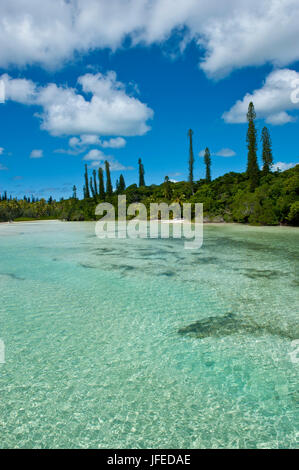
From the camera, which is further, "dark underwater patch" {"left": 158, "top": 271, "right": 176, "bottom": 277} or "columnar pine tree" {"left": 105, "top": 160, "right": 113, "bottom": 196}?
"columnar pine tree" {"left": 105, "top": 160, "right": 113, "bottom": 196}

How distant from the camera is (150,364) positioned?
3.44 meters

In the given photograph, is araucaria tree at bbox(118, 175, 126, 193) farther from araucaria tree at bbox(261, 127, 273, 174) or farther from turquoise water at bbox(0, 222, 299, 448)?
turquoise water at bbox(0, 222, 299, 448)

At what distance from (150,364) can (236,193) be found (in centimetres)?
3242

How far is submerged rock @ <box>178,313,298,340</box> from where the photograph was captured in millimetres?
4171

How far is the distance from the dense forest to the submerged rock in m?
20.0

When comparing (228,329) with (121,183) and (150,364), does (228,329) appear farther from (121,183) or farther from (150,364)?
(121,183)

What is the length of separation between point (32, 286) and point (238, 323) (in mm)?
5477

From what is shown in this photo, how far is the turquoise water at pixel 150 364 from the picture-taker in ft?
7.85

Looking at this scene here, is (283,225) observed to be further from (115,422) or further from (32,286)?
(115,422)

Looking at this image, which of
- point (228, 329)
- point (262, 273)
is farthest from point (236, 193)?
point (228, 329)

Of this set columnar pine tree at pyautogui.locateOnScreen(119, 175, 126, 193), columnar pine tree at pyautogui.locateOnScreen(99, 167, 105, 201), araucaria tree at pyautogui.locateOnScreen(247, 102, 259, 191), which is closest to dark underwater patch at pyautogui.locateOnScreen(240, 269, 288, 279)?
araucaria tree at pyautogui.locateOnScreen(247, 102, 259, 191)

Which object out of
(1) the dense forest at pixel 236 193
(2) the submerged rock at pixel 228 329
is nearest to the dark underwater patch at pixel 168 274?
(2) the submerged rock at pixel 228 329
